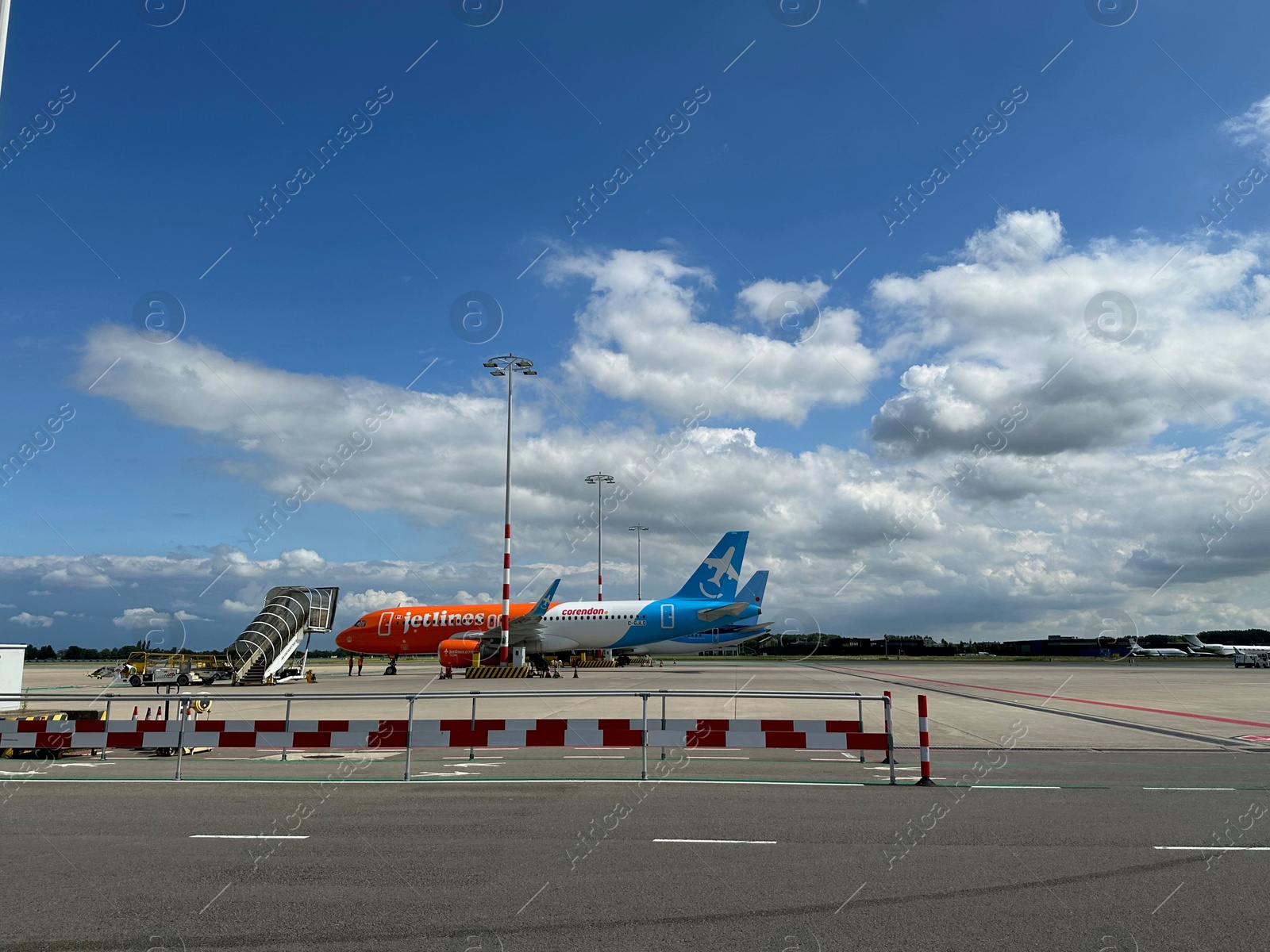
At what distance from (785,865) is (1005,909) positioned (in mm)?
1939

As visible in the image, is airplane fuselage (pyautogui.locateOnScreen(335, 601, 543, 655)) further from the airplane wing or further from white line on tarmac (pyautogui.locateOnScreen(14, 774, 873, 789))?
white line on tarmac (pyautogui.locateOnScreen(14, 774, 873, 789))

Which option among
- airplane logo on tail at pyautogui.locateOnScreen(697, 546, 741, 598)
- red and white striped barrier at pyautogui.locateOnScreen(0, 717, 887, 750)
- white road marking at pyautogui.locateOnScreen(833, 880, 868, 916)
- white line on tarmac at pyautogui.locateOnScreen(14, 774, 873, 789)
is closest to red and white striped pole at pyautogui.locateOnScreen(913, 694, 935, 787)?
red and white striped barrier at pyautogui.locateOnScreen(0, 717, 887, 750)

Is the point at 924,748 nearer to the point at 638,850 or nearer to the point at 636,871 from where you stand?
the point at 638,850

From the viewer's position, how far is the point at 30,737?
13.6 meters

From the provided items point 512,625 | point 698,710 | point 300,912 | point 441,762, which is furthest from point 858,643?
point 300,912

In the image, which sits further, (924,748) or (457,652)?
(457,652)

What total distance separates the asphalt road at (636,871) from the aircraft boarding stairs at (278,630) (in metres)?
35.6

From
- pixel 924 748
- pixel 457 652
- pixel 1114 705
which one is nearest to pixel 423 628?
pixel 457 652

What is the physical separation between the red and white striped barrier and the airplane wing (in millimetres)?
45032

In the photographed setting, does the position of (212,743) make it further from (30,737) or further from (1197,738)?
(1197,738)

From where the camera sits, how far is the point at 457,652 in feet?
164

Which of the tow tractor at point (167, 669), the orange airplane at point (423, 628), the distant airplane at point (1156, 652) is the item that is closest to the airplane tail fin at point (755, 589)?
the orange airplane at point (423, 628)

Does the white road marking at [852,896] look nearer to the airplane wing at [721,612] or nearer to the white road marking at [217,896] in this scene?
the white road marking at [217,896]

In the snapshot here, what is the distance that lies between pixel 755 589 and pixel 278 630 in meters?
32.8
